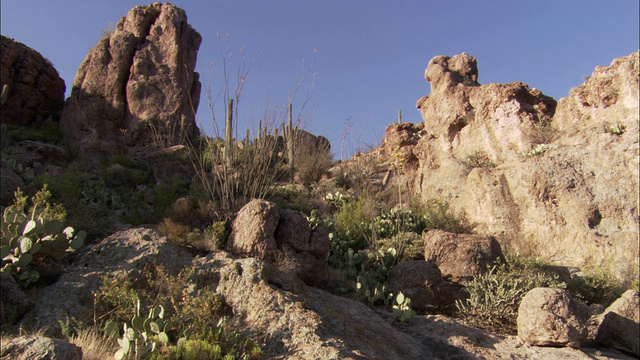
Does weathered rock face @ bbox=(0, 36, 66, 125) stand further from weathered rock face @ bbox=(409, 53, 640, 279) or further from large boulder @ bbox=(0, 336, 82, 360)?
large boulder @ bbox=(0, 336, 82, 360)

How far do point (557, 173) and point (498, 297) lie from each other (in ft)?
13.9

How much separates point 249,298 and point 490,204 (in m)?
6.44

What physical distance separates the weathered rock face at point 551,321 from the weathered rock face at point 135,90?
43.2ft

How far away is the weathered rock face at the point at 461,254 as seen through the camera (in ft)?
21.5

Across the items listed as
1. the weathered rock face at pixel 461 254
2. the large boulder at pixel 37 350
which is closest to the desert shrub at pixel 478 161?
the weathered rock face at pixel 461 254

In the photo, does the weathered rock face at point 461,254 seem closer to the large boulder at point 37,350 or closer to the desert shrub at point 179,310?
the desert shrub at point 179,310

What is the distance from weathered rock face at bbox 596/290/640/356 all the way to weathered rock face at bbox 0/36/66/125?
734 inches

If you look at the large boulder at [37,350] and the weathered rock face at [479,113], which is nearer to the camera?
the large boulder at [37,350]

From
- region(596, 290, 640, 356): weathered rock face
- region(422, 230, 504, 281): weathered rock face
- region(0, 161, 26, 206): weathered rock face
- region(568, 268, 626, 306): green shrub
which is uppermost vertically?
region(0, 161, 26, 206): weathered rock face

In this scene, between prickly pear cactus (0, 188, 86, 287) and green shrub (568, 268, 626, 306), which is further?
green shrub (568, 268, 626, 306)

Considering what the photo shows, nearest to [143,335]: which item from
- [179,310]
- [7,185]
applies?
[179,310]

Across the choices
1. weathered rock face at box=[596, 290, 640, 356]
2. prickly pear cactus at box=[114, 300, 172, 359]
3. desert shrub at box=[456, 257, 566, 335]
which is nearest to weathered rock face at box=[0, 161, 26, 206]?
prickly pear cactus at box=[114, 300, 172, 359]

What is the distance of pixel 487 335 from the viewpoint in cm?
519

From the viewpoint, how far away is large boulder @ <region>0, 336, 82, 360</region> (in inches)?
124
